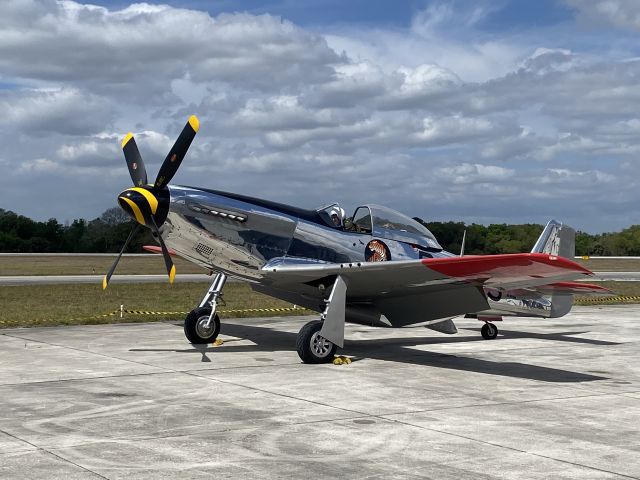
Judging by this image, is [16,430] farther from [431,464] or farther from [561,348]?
[561,348]

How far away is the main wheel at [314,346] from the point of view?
12.6 metres

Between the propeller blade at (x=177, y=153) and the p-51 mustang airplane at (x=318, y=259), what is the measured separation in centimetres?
2

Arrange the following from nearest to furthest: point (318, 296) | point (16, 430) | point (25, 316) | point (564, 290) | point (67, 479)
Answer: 1. point (67, 479)
2. point (16, 430)
3. point (318, 296)
4. point (564, 290)
5. point (25, 316)

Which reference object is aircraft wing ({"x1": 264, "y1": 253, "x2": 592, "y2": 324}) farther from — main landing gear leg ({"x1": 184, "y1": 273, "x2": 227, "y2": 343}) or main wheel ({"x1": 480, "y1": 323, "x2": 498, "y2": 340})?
main wheel ({"x1": 480, "y1": 323, "x2": 498, "y2": 340})

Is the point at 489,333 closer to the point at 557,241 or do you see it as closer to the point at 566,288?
the point at 566,288

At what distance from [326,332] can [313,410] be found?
3.67m

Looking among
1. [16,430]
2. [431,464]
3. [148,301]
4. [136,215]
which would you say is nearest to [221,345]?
[136,215]

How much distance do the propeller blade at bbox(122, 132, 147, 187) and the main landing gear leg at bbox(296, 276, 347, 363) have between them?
3.64 metres

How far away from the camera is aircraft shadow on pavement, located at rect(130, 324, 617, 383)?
12.3m

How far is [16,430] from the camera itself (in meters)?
7.73

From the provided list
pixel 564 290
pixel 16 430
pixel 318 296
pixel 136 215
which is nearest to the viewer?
pixel 16 430

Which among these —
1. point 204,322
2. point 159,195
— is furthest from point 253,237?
point 204,322

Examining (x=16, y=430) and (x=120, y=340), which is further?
(x=120, y=340)

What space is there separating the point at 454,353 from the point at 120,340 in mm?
6514
